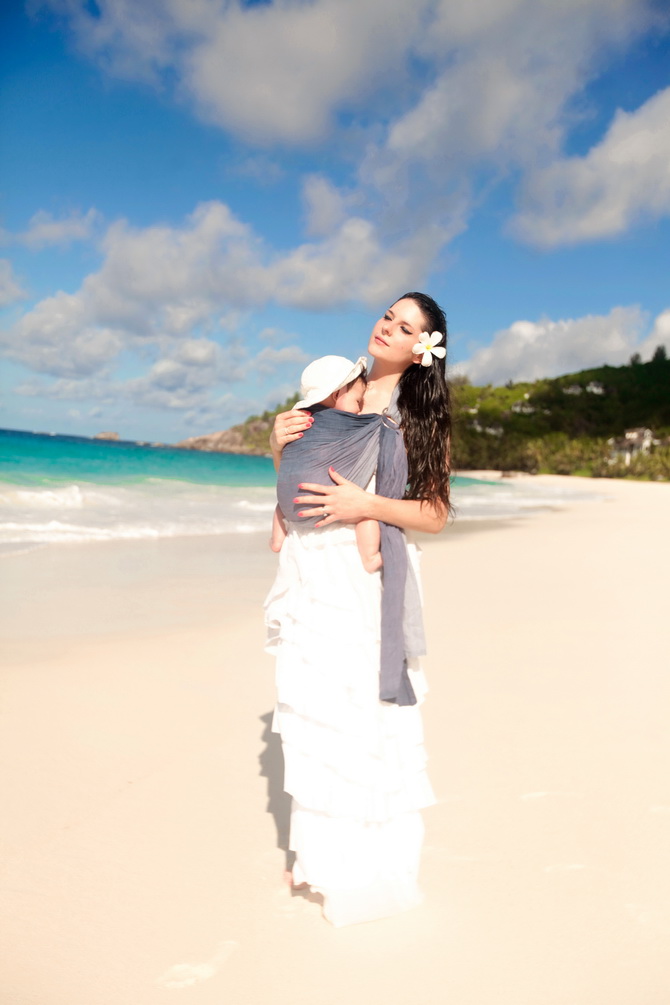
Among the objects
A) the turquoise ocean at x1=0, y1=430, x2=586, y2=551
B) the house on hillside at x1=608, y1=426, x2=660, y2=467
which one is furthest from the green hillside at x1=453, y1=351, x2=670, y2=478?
the turquoise ocean at x1=0, y1=430, x2=586, y2=551

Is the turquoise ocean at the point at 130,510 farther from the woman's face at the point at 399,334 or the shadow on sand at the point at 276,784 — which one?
the woman's face at the point at 399,334

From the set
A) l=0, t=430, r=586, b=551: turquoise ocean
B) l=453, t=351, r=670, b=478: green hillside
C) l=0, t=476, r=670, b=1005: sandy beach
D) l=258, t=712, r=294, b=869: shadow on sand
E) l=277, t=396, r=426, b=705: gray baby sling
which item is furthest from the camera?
l=453, t=351, r=670, b=478: green hillside

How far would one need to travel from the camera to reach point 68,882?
7.95 feet

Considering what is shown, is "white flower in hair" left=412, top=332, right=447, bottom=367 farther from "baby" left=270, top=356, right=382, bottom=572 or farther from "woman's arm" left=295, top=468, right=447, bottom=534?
"woman's arm" left=295, top=468, right=447, bottom=534

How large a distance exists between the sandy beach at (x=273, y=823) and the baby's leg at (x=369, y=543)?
120cm

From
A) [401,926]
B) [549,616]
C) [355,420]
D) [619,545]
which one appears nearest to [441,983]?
[401,926]

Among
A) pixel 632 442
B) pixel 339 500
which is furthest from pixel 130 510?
pixel 632 442

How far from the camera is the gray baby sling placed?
7.18 ft

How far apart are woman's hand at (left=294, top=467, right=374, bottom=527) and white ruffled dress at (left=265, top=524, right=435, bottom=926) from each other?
0.13 metres

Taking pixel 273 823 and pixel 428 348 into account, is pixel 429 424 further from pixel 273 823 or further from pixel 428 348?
pixel 273 823

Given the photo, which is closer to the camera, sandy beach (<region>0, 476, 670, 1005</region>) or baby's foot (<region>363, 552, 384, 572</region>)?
sandy beach (<region>0, 476, 670, 1005</region>)

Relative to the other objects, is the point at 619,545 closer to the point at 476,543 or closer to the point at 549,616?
the point at 476,543

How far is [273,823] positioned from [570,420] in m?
75.3

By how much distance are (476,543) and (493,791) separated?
27.2 feet
